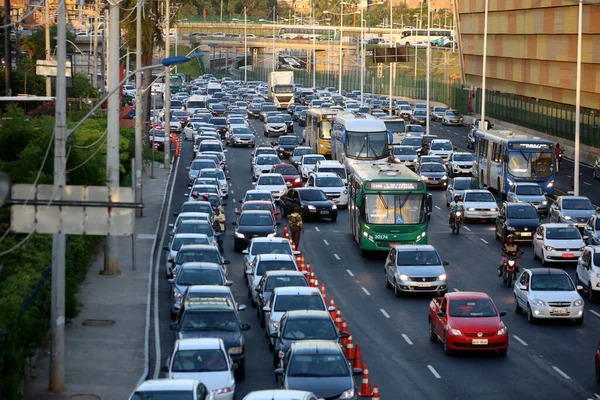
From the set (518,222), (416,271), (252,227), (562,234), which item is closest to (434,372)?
(416,271)

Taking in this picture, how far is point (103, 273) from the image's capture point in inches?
1550

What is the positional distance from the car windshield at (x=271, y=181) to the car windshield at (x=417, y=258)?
68.2 feet

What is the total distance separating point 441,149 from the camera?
247ft

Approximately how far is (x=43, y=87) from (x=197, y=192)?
2349cm

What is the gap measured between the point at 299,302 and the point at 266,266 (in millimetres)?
5759

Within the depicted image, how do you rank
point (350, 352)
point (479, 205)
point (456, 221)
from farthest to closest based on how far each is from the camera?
point (479, 205) < point (456, 221) < point (350, 352)

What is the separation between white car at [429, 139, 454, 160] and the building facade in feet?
29.1

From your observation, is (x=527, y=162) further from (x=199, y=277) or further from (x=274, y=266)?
(x=199, y=277)

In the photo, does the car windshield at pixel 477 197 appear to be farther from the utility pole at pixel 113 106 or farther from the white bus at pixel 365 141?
the utility pole at pixel 113 106

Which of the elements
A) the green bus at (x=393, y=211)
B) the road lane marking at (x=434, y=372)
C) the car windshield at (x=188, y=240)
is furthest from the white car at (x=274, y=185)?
the road lane marking at (x=434, y=372)

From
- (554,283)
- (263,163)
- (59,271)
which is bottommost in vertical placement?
(554,283)

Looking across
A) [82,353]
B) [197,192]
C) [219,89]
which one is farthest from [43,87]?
[219,89]

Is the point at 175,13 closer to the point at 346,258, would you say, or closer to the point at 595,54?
the point at 595,54

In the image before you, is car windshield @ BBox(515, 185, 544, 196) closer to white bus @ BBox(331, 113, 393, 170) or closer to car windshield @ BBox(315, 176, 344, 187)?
car windshield @ BBox(315, 176, 344, 187)
